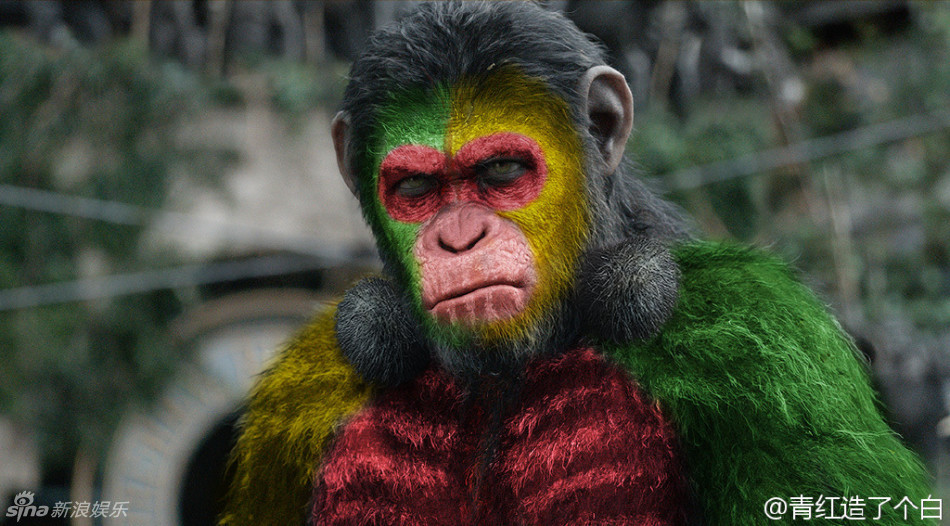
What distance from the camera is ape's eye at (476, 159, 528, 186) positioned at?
1808 millimetres

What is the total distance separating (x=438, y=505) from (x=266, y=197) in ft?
13.9

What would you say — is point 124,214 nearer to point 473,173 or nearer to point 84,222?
point 84,222

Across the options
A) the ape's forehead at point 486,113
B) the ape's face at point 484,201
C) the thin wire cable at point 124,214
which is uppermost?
the thin wire cable at point 124,214

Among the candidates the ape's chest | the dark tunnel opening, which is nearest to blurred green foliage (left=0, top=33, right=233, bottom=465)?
the dark tunnel opening

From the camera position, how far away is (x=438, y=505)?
1.78 metres

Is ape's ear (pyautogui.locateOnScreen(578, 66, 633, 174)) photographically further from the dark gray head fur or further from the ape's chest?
the ape's chest

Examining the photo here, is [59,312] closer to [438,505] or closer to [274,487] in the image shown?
[274,487]

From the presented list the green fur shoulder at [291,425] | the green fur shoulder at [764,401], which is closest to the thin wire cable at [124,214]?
the green fur shoulder at [291,425]

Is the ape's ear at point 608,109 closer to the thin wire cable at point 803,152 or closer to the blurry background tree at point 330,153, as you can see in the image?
the blurry background tree at point 330,153

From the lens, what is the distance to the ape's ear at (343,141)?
2041mm

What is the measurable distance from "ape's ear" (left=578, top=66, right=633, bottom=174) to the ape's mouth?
0.40m

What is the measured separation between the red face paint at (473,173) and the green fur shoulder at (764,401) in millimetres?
348

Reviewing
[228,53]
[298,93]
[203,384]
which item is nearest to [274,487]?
[203,384]

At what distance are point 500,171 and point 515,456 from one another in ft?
1.75
